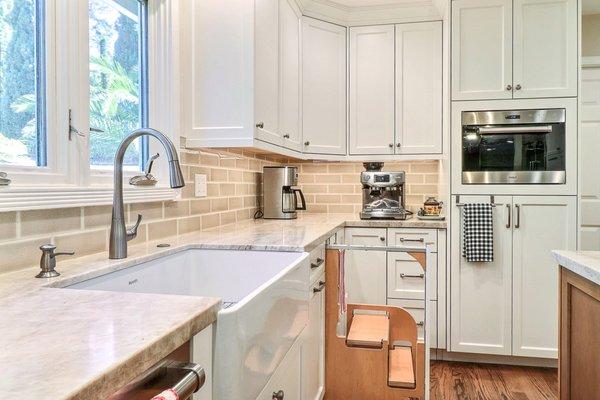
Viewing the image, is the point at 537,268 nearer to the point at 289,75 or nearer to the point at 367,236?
the point at 367,236

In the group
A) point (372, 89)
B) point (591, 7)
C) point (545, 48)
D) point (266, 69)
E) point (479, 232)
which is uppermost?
point (591, 7)

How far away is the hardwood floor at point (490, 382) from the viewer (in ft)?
7.89

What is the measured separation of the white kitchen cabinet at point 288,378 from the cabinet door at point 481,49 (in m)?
Result: 2.01

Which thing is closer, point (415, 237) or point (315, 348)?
point (315, 348)

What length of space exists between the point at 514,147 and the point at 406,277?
107 centimetres

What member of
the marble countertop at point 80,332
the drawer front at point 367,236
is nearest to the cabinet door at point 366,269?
the drawer front at point 367,236

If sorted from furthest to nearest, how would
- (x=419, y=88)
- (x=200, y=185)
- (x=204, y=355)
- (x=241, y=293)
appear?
(x=419, y=88), (x=200, y=185), (x=241, y=293), (x=204, y=355)

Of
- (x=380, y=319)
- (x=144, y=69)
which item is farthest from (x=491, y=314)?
(x=144, y=69)

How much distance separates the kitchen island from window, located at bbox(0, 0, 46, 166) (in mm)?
1708

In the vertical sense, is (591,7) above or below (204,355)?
above

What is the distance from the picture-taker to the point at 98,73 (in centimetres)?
162

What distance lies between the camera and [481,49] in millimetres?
2760

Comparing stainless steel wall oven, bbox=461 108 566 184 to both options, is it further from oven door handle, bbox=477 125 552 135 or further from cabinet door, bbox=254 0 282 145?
cabinet door, bbox=254 0 282 145

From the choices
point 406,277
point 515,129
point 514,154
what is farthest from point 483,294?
point 515,129
